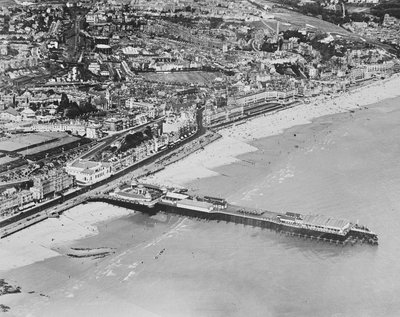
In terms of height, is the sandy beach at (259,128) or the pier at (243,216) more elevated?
the sandy beach at (259,128)

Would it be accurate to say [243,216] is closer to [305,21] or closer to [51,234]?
[51,234]

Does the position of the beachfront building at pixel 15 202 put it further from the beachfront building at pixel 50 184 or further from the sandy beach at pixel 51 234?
the sandy beach at pixel 51 234

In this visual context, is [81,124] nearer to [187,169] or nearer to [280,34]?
[187,169]

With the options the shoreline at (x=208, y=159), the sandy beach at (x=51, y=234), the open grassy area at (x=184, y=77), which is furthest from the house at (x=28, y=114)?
the open grassy area at (x=184, y=77)

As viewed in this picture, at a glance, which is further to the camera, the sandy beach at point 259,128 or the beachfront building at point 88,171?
the sandy beach at point 259,128

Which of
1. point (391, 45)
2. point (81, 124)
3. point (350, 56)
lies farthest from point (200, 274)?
point (391, 45)

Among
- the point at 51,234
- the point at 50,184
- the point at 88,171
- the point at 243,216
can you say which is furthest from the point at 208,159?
the point at 51,234

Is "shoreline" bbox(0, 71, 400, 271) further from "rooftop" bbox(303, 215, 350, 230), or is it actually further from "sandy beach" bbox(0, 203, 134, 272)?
"rooftop" bbox(303, 215, 350, 230)

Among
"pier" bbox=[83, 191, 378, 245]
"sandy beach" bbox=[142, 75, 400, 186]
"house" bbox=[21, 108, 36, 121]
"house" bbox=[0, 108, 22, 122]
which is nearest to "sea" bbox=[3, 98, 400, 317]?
"pier" bbox=[83, 191, 378, 245]
